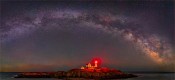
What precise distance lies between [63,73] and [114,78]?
559 inches

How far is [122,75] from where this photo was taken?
3233 inches

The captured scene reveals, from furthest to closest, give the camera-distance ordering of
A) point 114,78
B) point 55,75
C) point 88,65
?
point 55,75
point 88,65
point 114,78

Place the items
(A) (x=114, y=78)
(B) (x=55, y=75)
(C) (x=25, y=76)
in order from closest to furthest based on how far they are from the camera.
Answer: (A) (x=114, y=78) → (B) (x=55, y=75) → (C) (x=25, y=76)

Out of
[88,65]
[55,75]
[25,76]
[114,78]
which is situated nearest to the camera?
[114,78]

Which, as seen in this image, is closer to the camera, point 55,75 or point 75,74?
point 75,74

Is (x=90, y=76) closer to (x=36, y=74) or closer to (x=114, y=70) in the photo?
(x=114, y=70)

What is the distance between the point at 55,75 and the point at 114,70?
17.5m

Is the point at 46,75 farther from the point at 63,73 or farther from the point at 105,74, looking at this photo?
the point at 105,74

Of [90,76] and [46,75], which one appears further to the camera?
[46,75]

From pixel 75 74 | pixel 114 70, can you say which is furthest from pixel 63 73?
pixel 114 70

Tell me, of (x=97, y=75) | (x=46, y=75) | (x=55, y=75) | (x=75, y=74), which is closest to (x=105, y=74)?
(x=97, y=75)

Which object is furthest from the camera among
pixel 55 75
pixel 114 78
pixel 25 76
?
pixel 25 76

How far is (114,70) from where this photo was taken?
8125 centimetres

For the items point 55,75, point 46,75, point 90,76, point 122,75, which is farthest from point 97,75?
point 46,75
